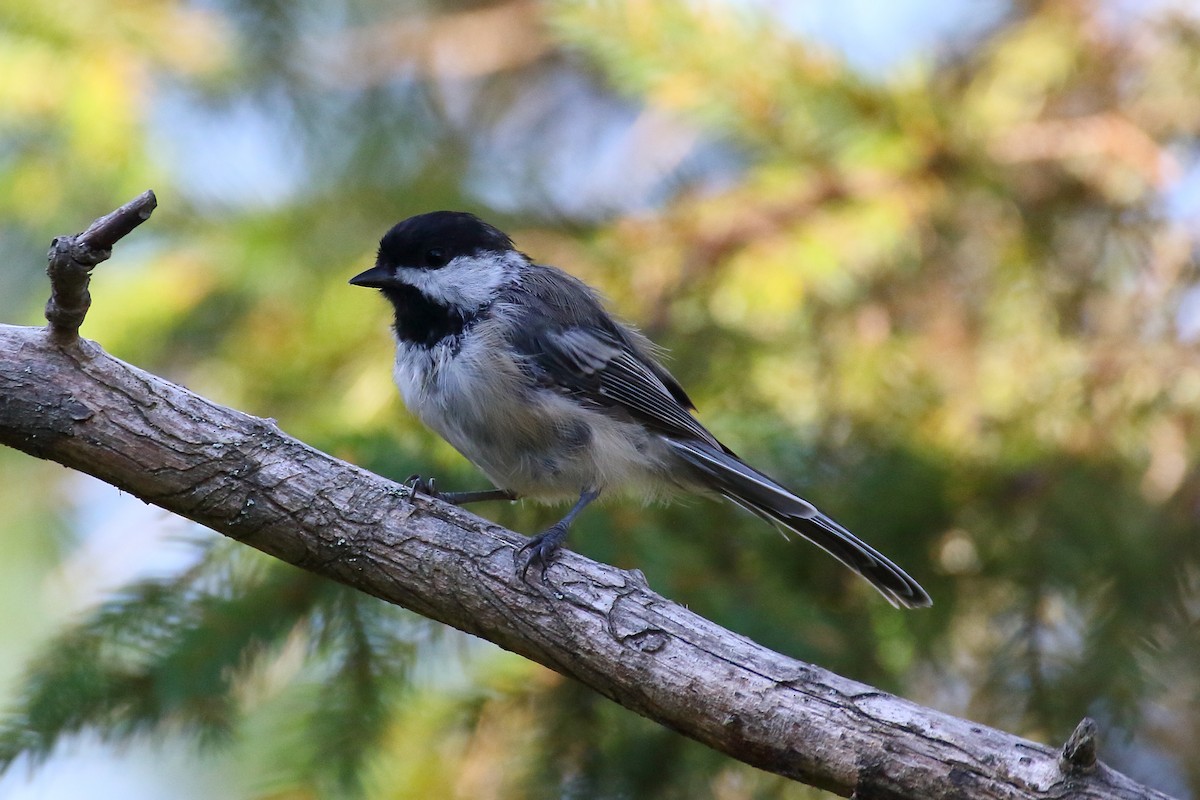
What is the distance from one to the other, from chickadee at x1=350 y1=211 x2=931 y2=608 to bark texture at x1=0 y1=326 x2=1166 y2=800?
0.38 meters

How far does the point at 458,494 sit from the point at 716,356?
91 centimetres

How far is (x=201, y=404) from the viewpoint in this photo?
177cm

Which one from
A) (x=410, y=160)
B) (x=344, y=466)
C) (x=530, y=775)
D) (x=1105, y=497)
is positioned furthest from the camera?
(x=410, y=160)

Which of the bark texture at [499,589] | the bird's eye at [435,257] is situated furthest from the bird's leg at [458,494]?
the bird's eye at [435,257]

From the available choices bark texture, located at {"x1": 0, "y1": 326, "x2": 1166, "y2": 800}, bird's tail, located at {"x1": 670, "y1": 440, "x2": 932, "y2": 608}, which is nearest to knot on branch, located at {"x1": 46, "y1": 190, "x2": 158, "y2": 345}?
bark texture, located at {"x1": 0, "y1": 326, "x2": 1166, "y2": 800}

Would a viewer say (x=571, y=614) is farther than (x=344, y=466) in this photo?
No

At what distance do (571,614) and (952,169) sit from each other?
187 centimetres

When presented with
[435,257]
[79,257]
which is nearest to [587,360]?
[435,257]

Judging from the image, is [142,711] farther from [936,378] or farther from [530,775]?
[936,378]

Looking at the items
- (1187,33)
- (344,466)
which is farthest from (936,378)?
(344,466)

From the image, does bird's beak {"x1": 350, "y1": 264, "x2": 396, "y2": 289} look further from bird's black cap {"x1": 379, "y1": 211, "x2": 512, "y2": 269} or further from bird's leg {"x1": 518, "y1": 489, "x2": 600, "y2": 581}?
bird's leg {"x1": 518, "y1": 489, "x2": 600, "y2": 581}

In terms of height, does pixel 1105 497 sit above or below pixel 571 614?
above

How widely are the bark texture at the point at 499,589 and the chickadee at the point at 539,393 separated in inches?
15.0

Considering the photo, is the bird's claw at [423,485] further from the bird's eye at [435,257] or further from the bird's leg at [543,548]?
the bird's eye at [435,257]
